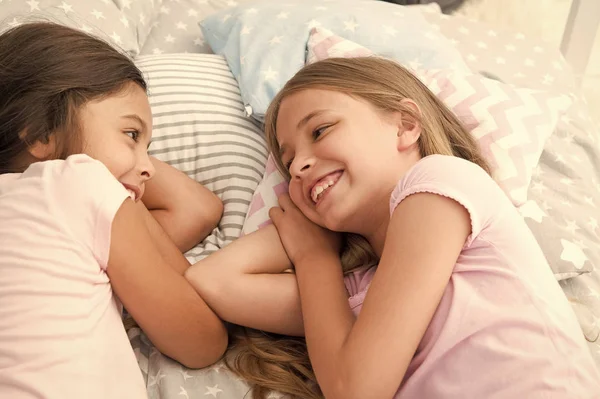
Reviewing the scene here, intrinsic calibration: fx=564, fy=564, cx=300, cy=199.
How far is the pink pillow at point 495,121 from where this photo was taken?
1249 millimetres

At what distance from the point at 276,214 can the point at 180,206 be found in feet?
0.74

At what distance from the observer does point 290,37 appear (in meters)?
1.51

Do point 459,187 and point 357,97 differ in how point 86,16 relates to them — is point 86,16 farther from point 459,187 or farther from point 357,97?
point 459,187

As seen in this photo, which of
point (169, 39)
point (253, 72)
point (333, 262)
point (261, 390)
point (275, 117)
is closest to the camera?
point (261, 390)

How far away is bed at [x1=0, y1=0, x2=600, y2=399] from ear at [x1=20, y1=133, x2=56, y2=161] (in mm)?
357

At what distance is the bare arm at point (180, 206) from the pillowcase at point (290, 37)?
0.27m

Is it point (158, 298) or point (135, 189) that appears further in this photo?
point (135, 189)

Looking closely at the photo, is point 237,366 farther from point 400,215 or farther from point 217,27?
point 217,27

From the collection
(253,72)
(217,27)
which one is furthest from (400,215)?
(217,27)

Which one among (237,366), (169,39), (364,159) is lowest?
(237,366)

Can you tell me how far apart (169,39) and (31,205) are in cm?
101

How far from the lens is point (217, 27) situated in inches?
63.7

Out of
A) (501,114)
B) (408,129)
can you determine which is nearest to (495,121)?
(501,114)

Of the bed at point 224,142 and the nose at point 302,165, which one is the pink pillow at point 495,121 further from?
the nose at point 302,165
